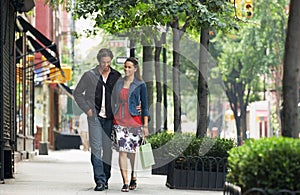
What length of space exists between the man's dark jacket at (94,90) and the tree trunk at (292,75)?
5533 millimetres

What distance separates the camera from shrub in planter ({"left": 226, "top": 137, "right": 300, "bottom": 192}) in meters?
6.99

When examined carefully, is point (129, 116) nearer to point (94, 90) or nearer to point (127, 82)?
point (127, 82)

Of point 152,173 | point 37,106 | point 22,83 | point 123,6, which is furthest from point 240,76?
point 123,6

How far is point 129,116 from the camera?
43.8ft

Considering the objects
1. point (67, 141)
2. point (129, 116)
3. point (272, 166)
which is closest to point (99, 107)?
point (129, 116)

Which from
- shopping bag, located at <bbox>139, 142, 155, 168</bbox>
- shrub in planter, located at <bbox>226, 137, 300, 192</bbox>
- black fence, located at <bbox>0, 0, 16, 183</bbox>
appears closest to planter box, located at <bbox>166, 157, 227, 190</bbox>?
shopping bag, located at <bbox>139, 142, 155, 168</bbox>

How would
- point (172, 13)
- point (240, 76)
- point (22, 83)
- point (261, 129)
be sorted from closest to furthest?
point (172, 13)
point (22, 83)
point (240, 76)
point (261, 129)

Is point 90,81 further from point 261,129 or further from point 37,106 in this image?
point 261,129

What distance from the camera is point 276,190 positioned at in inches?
272

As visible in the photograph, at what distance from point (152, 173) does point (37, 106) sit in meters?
27.7

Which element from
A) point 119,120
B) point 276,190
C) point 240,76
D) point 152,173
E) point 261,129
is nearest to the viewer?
point 276,190

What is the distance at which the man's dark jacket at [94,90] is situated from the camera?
44.1 feet

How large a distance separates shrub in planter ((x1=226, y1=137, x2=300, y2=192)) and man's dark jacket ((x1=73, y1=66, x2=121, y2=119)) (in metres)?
6.44

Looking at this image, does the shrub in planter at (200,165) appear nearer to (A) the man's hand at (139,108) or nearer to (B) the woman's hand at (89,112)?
(A) the man's hand at (139,108)
